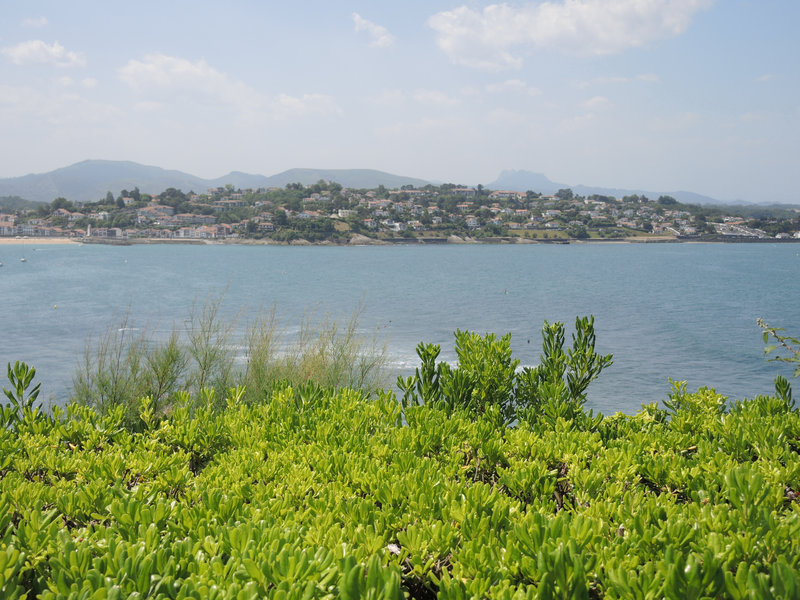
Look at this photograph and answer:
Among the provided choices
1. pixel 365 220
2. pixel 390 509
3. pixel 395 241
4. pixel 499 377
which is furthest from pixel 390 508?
pixel 365 220

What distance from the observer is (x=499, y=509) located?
198 centimetres

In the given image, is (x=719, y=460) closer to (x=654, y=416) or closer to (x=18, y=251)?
(x=654, y=416)

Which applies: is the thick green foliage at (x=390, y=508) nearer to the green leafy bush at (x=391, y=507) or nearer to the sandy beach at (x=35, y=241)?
the green leafy bush at (x=391, y=507)

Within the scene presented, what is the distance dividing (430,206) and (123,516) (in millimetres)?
138742

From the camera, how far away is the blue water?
21484 millimetres

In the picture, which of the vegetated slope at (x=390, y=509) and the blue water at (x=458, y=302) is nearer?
the vegetated slope at (x=390, y=509)

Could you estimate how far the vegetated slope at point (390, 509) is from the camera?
1.51 m

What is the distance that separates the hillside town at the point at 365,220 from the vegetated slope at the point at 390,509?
107888 mm

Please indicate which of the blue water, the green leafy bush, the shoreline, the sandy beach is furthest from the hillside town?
the green leafy bush

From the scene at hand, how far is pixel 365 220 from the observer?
119000 mm

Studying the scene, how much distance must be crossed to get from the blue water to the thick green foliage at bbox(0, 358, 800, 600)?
1246 cm

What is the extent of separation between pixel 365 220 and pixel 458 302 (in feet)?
269

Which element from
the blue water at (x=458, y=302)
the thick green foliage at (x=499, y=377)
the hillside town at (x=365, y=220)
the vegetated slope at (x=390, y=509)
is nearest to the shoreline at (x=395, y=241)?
the hillside town at (x=365, y=220)

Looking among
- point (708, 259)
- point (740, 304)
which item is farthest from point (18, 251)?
point (708, 259)
